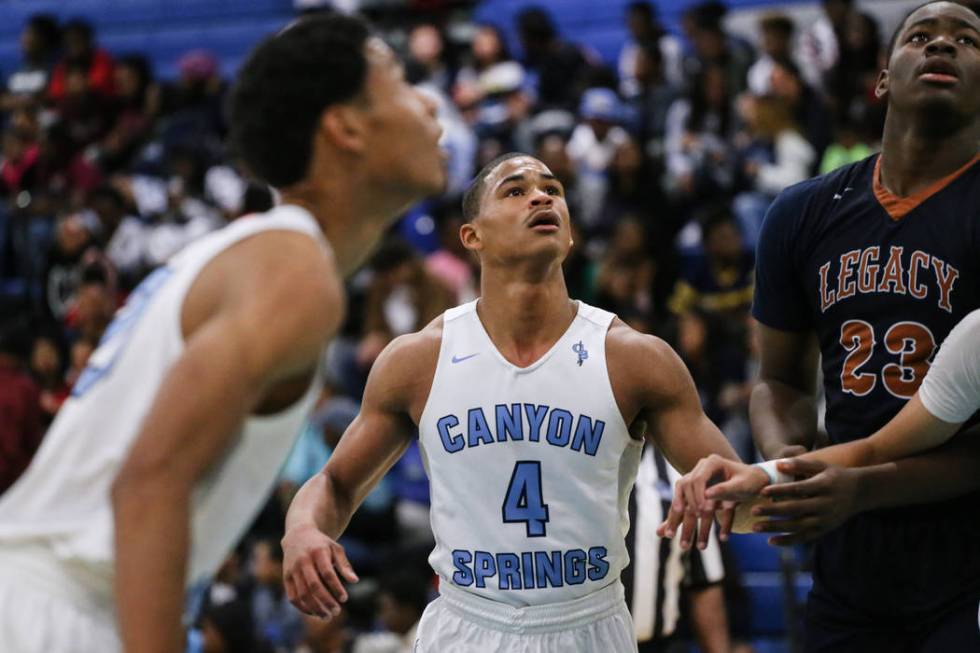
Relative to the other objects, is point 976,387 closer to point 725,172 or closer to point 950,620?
point 950,620

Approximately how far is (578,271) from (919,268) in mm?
6150

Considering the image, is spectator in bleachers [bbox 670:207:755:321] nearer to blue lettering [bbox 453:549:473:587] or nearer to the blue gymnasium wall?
blue lettering [bbox 453:549:473:587]

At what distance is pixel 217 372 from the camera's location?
2186 millimetres

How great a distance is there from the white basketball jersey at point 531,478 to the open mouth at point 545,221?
1.32ft

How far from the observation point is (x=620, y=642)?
14.4ft

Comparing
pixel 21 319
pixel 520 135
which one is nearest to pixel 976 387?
pixel 520 135

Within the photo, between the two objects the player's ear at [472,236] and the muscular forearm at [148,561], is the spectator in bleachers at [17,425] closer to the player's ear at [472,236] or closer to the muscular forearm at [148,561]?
the player's ear at [472,236]

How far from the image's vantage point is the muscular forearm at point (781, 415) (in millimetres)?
4441

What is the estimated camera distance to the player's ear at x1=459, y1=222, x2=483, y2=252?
4.77 metres

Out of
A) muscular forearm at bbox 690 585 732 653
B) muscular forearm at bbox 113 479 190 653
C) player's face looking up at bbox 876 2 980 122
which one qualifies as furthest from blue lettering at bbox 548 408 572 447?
muscular forearm at bbox 113 479 190 653

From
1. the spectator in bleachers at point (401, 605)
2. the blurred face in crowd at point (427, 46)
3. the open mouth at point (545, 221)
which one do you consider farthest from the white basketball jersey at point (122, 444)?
the blurred face in crowd at point (427, 46)

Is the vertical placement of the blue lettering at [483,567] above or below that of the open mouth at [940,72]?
below

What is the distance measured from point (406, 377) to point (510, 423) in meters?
0.38

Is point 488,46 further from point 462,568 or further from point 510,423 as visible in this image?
point 462,568
